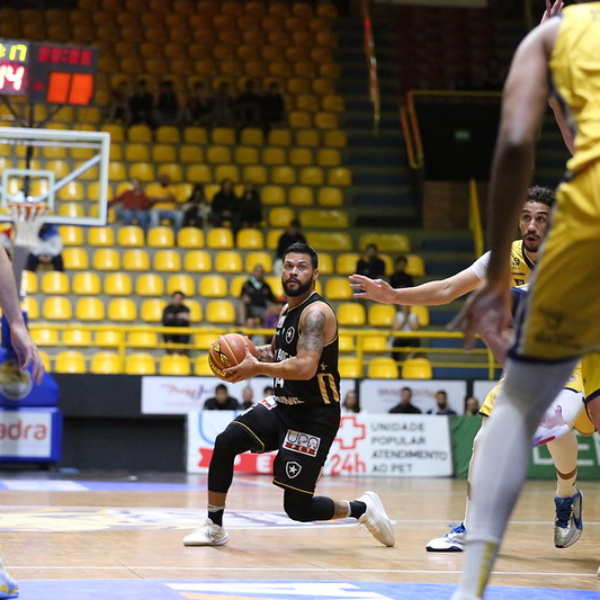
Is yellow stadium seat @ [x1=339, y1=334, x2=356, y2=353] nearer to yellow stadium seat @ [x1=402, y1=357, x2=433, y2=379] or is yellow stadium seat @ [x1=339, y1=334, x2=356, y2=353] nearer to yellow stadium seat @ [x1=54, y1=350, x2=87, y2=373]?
yellow stadium seat @ [x1=402, y1=357, x2=433, y2=379]

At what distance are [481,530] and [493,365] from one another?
15263 millimetres

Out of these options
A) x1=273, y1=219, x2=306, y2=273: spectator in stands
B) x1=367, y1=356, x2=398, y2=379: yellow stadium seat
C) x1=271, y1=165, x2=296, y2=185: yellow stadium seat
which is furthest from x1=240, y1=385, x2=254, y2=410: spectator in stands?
x1=271, y1=165, x2=296, y2=185: yellow stadium seat

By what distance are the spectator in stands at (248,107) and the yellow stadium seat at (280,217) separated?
7.39 ft

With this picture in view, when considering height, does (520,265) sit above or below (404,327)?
above

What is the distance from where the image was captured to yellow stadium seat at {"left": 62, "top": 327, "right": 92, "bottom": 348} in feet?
58.3

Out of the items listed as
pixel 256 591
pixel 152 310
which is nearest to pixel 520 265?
pixel 256 591

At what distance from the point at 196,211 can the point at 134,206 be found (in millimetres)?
1076

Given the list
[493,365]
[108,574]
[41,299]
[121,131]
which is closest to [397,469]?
[493,365]

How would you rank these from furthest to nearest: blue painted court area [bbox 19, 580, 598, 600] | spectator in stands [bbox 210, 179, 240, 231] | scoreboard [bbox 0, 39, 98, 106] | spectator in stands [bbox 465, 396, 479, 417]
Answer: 1. spectator in stands [bbox 210, 179, 240, 231]
2. spectator in stands [bbox 465, 396, 479, 417]
3. scoreboard [bbox 0, 39, 98, 106]
4. blue painted court area [bbox 19, 580, 598, 600]

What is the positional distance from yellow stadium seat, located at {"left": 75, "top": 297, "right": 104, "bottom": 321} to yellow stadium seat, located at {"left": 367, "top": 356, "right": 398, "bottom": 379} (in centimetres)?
429

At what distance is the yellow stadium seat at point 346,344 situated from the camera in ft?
61.4

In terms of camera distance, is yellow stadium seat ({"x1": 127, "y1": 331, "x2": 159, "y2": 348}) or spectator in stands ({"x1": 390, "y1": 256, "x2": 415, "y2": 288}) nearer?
yellow stadium seat ({"x1": 127, "y1": 331, "x2": 159, "y2": 348})

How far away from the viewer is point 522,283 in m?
7.05

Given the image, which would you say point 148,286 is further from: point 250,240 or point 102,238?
point 250,240
